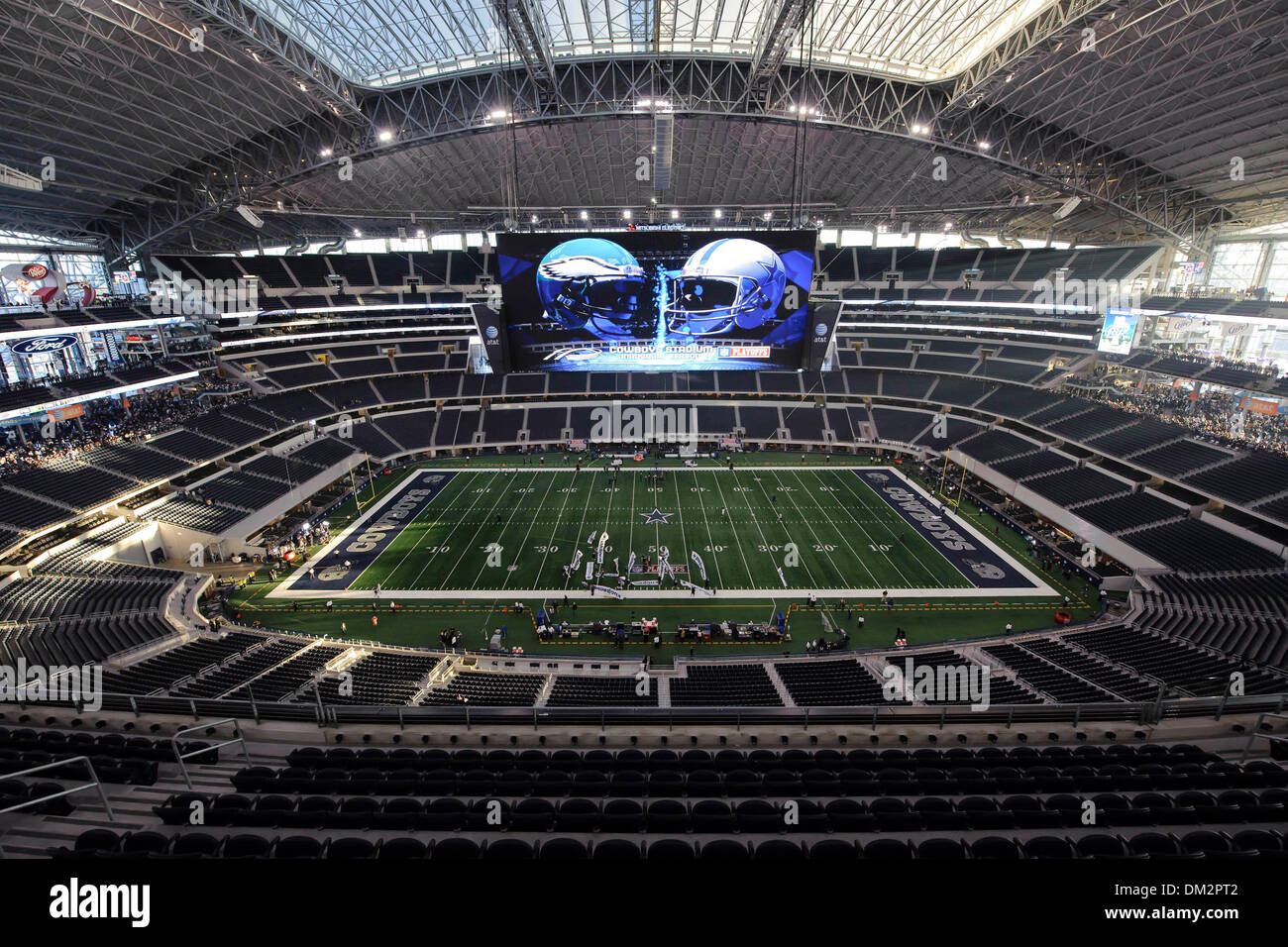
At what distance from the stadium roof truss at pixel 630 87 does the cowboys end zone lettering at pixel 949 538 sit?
71.0 ft

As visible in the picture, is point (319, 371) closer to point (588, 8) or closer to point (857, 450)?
point (588, 8)

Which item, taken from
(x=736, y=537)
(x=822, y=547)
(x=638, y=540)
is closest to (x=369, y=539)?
(x=638, y=540)

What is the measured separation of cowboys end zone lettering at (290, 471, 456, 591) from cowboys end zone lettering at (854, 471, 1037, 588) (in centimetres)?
2859

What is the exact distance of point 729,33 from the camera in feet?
108

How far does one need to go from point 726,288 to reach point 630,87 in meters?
15.1

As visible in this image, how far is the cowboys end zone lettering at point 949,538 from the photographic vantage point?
2658 cm

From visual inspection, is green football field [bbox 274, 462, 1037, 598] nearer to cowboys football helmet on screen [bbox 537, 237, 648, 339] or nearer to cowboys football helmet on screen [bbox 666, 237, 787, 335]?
cowboys football helmet on screen [bbox 666, 237, 787, 335]

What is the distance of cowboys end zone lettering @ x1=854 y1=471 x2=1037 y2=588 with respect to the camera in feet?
87.2

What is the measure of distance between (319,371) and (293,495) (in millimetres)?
19050

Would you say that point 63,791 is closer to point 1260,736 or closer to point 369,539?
point 1260,736
